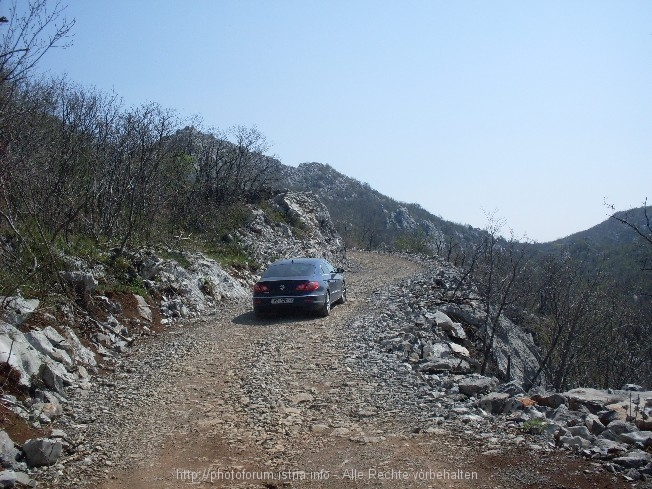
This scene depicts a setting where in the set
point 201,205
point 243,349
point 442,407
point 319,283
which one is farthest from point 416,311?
point 201,205

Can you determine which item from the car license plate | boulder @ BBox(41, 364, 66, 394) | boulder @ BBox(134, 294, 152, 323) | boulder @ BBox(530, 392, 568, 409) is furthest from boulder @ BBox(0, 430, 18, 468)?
the car license plate

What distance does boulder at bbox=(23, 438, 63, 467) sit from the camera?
571 centimetres

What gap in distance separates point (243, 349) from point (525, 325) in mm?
24401

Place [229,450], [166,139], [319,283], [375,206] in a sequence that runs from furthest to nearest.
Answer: [375,206] < [166,139] < [319,283] < [229,450]

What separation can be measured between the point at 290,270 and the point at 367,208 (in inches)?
3321

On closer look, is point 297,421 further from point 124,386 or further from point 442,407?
point 124,386

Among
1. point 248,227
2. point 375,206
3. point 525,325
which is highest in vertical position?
point 375,206

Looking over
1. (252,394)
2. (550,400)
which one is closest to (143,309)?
(252,394)

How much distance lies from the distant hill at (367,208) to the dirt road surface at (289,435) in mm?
63538

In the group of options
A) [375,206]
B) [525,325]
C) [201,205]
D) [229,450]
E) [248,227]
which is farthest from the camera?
[375,206]

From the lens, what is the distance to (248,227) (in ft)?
95.9

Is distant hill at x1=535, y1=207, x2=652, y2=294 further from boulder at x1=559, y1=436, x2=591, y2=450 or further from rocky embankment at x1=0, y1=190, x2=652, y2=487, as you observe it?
boulder at x1=559, y1=436, x2=591, y2=450

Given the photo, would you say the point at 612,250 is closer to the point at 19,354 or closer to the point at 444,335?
the point at 444,335

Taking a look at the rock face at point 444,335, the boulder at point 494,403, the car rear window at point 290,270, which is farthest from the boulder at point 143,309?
the boulder at point 494,403
